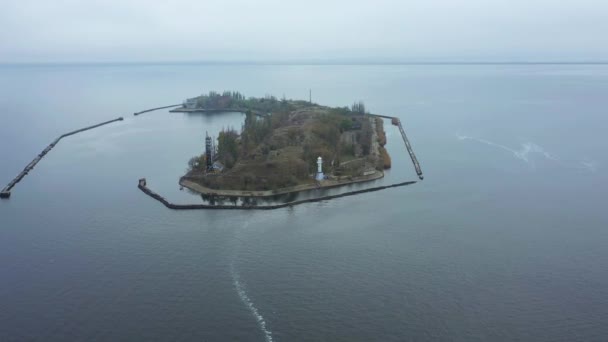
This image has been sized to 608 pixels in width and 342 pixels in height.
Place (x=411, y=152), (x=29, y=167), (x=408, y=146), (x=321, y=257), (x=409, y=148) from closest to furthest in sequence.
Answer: (x=321, y=257), (x=29, y=167), (x=411, y=152), (x=409, y=148), (x=408, y=146)

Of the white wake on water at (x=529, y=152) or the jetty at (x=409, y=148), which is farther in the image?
the white wake on water at (x=529, y=152)

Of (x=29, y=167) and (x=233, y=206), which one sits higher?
(x=29, y=167)

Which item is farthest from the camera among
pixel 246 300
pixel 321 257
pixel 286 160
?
pixel 286 160

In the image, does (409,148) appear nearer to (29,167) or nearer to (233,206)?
(233,206)

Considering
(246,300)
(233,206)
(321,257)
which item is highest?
(233,206)

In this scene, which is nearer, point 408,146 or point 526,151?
point 526,151

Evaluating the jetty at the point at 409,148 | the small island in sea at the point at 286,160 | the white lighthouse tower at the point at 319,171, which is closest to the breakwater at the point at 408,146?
the jetty at the point at 409,148

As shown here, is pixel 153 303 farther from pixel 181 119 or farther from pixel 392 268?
pixel 181 119

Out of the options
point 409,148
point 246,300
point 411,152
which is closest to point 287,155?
point 411,152

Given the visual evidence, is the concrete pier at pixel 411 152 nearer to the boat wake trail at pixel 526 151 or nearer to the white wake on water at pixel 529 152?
the white wake on water at pixel 529 152
